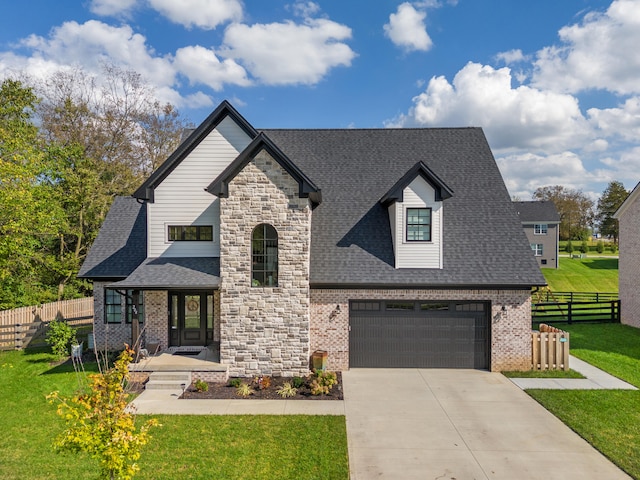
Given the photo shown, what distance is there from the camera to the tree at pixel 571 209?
74.3m

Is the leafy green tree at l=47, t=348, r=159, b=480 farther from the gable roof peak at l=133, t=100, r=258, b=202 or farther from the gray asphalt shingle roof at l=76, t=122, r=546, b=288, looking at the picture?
the gable roof peak at l=133, t=100, r=258, b=202

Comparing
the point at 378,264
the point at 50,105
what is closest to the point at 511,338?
the point at 378,264

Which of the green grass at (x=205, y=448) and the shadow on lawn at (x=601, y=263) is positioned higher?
the shadow on lawn at (x=601, y=263)

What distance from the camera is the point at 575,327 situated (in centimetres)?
1975

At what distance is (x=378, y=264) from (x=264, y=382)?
560cm

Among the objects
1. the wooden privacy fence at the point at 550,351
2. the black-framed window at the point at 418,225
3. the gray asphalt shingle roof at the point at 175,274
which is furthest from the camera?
the black-framed window at the point at 418,225

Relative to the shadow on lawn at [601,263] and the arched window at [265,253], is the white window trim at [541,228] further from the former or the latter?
the arched window at [265,253]

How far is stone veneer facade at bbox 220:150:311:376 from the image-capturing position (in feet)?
40.7

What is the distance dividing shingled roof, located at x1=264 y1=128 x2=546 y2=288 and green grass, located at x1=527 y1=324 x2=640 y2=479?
3687 millimetres

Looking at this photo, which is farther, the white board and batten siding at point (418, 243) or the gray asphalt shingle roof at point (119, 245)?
the gray asphalt shingle roof at point (119, 245)

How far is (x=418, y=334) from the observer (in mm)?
13352

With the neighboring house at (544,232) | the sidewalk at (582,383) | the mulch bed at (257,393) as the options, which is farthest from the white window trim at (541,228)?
the mulch bed at (257,393)

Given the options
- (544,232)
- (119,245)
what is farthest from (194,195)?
(544,232)

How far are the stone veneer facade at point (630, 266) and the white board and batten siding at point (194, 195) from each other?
828 inches
